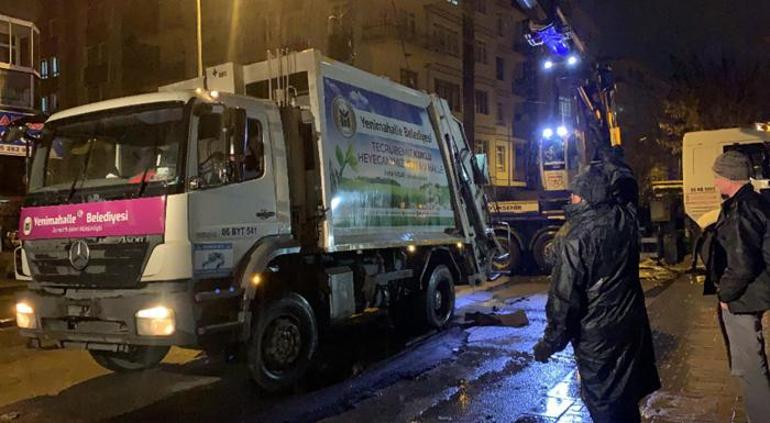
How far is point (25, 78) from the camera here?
21703mm

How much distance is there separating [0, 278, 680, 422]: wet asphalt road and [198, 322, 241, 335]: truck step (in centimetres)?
70

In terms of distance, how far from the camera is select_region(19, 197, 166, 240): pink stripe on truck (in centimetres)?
562

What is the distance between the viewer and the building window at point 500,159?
4316 centimetres

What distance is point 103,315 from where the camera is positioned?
226 inches

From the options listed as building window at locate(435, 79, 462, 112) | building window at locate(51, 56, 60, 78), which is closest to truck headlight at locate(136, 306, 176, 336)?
building window at locate(435, 79, 462, 112)

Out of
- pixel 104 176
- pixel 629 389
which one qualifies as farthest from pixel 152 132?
pixel 629 389

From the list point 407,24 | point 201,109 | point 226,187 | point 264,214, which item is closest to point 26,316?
point 226,187

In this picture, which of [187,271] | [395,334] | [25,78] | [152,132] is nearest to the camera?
[187,271]

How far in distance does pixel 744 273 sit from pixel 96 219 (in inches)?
195

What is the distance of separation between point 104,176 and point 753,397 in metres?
5.30

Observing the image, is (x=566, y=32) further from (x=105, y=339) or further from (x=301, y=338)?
(x=105, y=339)

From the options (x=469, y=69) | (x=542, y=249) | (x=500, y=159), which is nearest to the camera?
(x=542, y=249)

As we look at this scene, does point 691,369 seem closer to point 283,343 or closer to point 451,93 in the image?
point 283,343

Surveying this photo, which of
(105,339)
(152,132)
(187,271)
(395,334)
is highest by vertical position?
(152,132)
